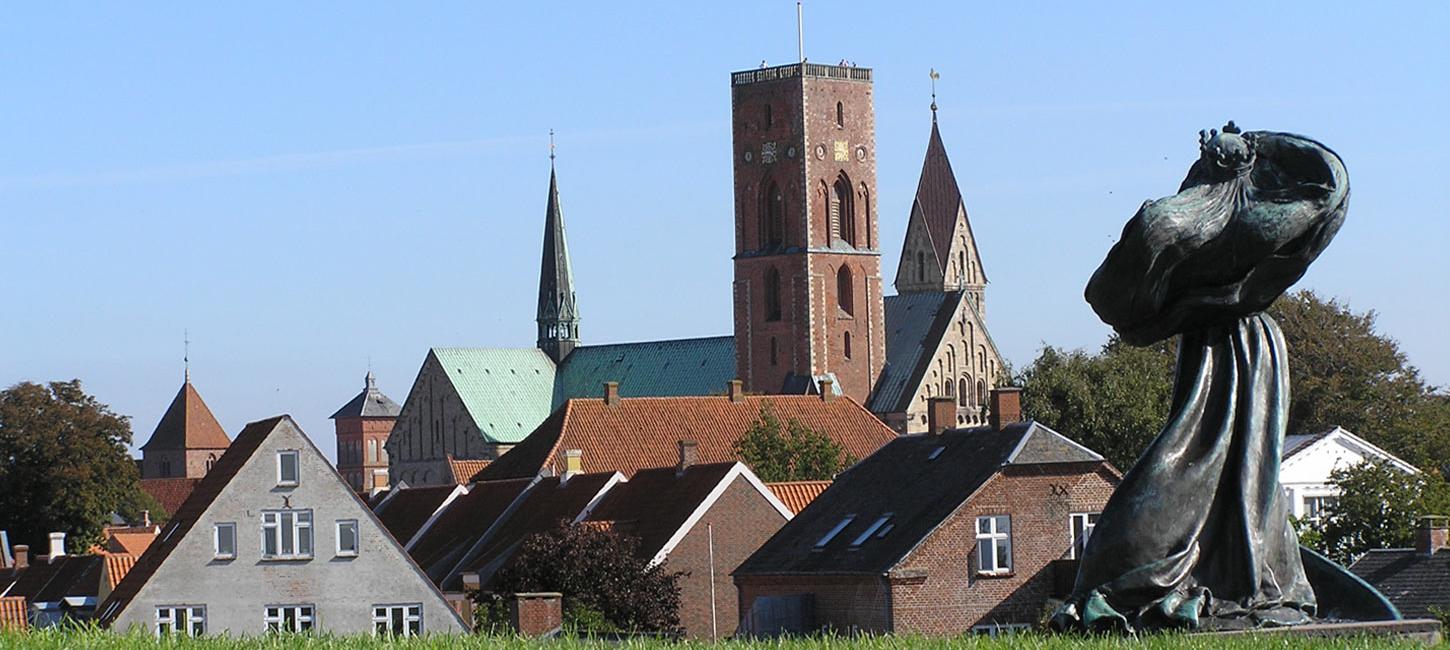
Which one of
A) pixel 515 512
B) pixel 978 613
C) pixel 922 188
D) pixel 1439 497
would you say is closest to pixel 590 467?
pixel 515 512

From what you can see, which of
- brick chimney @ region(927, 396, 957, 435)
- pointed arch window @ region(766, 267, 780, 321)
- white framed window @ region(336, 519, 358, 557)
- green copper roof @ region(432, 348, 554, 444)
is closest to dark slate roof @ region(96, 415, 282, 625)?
white framed window @ region(336, 519, 358, 557)

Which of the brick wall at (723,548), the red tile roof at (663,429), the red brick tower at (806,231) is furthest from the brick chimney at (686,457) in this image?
the red brick tower at (806,231)

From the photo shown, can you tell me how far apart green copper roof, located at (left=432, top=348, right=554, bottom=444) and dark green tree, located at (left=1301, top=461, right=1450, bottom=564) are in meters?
106

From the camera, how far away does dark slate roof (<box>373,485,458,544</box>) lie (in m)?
69.2

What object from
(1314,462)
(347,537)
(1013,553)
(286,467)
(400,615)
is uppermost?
(286,467)

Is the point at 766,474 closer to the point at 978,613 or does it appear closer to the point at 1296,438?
the point at 1296,438

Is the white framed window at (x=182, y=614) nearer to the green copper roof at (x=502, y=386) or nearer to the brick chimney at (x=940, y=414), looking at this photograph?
the brick chimney at (x=940, y=414)

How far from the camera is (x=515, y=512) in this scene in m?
64.4

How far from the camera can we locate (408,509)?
2822 inches

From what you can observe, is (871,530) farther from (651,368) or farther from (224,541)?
(651,368)

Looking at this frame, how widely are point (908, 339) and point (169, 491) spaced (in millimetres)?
40694

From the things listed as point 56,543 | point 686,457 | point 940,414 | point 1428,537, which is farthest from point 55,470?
point 1428,537

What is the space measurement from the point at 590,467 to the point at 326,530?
28322 millimetres

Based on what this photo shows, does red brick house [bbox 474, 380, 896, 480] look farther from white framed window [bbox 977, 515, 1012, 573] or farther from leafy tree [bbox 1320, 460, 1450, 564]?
white framed window [bbox 977, 515, 1012, 573]
